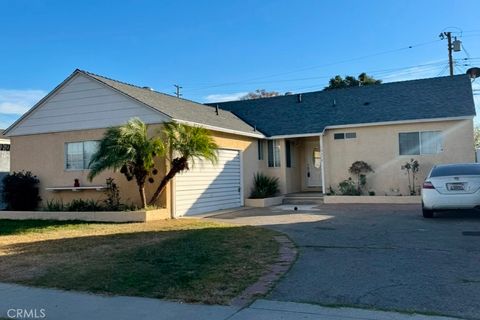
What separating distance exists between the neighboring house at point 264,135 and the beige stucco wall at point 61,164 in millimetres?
39

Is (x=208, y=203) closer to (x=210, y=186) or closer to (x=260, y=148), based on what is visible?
(x=210, y=186)

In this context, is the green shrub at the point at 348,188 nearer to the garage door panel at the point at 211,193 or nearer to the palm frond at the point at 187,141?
the garage door panel at the point at 211,193

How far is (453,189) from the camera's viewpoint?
11781 millimetres

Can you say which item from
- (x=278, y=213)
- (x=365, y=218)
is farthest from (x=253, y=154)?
(x=365, y=218)

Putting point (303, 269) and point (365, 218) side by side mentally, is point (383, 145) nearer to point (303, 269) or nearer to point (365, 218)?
point (365, 218)

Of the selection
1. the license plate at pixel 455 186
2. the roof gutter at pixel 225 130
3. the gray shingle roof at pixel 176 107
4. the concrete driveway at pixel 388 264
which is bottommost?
the concrete driveway at pixel 388 264

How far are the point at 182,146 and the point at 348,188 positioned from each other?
828 cm

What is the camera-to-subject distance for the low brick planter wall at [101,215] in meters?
14.0

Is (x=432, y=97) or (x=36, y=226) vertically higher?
(x=432, y=97)

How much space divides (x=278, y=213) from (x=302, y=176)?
7736 mm

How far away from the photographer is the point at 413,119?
61.2 ft

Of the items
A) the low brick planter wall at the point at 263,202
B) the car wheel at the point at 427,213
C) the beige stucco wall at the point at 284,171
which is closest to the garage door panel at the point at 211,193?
the low brick planter wall at the point at 263,202

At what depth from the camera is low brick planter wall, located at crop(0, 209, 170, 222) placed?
553 inches

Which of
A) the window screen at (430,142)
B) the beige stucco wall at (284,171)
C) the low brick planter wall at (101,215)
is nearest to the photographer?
the low brick planter wall at (101,215)
